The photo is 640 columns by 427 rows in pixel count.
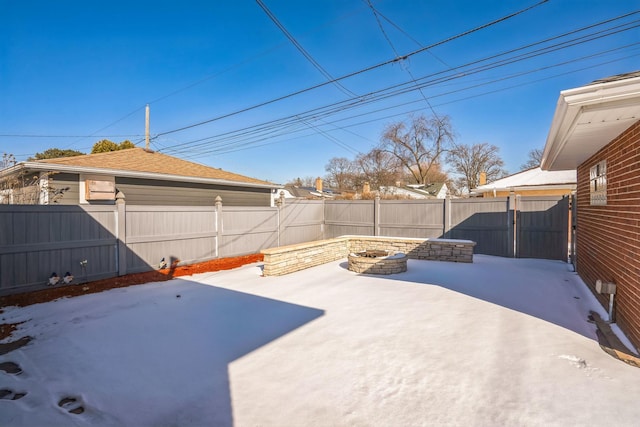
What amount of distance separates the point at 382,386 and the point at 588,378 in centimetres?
173

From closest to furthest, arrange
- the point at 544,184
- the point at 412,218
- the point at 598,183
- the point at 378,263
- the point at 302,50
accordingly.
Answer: the point at 598,183 < the point at 378,263 < the point at 302,50 < the point at 412,218 < the point at 544,184

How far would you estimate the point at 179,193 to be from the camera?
424 inches

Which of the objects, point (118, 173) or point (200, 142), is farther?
point (200, 142)

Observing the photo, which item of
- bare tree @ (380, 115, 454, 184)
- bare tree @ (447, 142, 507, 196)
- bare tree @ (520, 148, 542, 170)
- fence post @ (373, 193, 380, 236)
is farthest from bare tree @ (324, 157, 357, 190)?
fence post @ (373, 193, 380, 236)

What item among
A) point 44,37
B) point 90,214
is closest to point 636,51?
point 90,214

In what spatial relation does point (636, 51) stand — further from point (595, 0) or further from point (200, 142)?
point (200, 142)

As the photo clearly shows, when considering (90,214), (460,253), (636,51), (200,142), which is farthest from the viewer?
(200,142)

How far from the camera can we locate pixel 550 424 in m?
2.06

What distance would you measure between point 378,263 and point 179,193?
24.5 ft

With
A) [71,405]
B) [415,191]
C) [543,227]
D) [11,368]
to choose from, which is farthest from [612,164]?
[415,191]

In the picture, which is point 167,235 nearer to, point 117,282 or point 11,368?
point 117,282

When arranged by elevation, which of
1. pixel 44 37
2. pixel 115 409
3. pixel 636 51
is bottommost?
pixel 115 409

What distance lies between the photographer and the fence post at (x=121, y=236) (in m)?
6.61

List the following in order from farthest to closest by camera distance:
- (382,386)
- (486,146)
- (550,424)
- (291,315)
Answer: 1. (486,146)
2. (291,315)
3. (382,386)
4. (550,424)
